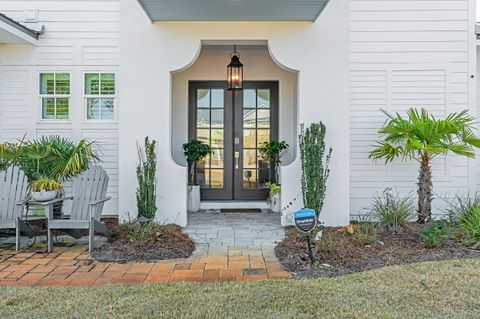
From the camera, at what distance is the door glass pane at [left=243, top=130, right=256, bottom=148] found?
27.5ft

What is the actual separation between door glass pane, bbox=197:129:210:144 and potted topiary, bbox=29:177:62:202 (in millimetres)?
3519

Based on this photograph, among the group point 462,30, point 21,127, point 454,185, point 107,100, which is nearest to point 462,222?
point 454,185

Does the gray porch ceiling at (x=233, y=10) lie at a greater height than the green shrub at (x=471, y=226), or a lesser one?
greater

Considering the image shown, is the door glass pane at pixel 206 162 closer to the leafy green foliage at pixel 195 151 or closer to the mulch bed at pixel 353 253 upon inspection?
the leafy green foliage at pixel 195 151

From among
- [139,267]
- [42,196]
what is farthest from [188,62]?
[139,267]

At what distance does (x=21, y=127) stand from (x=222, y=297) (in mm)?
5557

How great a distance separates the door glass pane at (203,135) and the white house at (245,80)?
0.31 ft

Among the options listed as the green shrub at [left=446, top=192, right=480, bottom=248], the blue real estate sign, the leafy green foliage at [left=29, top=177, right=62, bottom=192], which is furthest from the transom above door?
the blue real estate sign

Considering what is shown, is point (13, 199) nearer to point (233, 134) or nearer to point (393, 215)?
point (233, 134)

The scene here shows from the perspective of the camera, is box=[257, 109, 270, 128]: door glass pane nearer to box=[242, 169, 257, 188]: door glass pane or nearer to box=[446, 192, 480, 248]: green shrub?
box=[242, 169, 257, 188]: door glass pane

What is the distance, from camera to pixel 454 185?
23.0 ft

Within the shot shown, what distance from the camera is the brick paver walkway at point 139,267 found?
3998 millimetres

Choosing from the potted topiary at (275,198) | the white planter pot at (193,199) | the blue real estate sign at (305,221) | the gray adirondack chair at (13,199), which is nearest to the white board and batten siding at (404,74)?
the potted topiary at (275,198)

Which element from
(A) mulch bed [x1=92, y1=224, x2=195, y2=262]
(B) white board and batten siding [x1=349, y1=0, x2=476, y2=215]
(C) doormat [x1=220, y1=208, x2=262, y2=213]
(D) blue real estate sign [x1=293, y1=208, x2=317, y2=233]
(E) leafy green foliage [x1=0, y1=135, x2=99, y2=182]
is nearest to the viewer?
(D) blue real estate sign [x1=293, y1=208, x2=317, y2=233]
